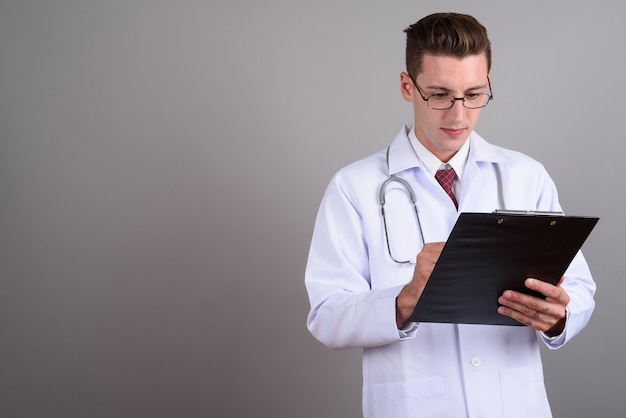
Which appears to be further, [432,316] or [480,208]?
[480,208]

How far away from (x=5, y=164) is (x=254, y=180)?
105 cm

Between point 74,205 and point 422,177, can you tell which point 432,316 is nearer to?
point 422,177

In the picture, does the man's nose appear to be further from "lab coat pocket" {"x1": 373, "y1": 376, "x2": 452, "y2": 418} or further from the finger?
"lab coat pocket" {"x1": 373, "y1": 376, "x2": 452, "y2": 418}

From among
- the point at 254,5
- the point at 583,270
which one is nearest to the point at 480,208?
the point at 583,270

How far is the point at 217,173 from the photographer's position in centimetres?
312

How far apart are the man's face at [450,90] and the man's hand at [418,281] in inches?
15.6

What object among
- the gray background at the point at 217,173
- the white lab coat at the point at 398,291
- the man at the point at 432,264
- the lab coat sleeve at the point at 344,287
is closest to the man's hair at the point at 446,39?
the man at the point at 432,264

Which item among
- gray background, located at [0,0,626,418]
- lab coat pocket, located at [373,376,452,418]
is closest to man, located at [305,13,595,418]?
lab coat pocket, located at [373,376,452,418]

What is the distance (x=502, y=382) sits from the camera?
70.0 inches

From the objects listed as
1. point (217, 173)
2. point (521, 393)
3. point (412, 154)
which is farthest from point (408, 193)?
point (217, 173)

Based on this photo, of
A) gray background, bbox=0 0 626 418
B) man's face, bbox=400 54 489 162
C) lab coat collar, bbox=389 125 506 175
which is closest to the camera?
man's face, bbox=400 54 489 162

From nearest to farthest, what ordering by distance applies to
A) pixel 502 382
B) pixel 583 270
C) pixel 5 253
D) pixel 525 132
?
pixel 502 382, pixel 583 270, pixel 5 253, pixel 525 132

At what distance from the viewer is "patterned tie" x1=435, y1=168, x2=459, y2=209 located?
199cm

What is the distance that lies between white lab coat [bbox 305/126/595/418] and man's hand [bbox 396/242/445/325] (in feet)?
0.09
